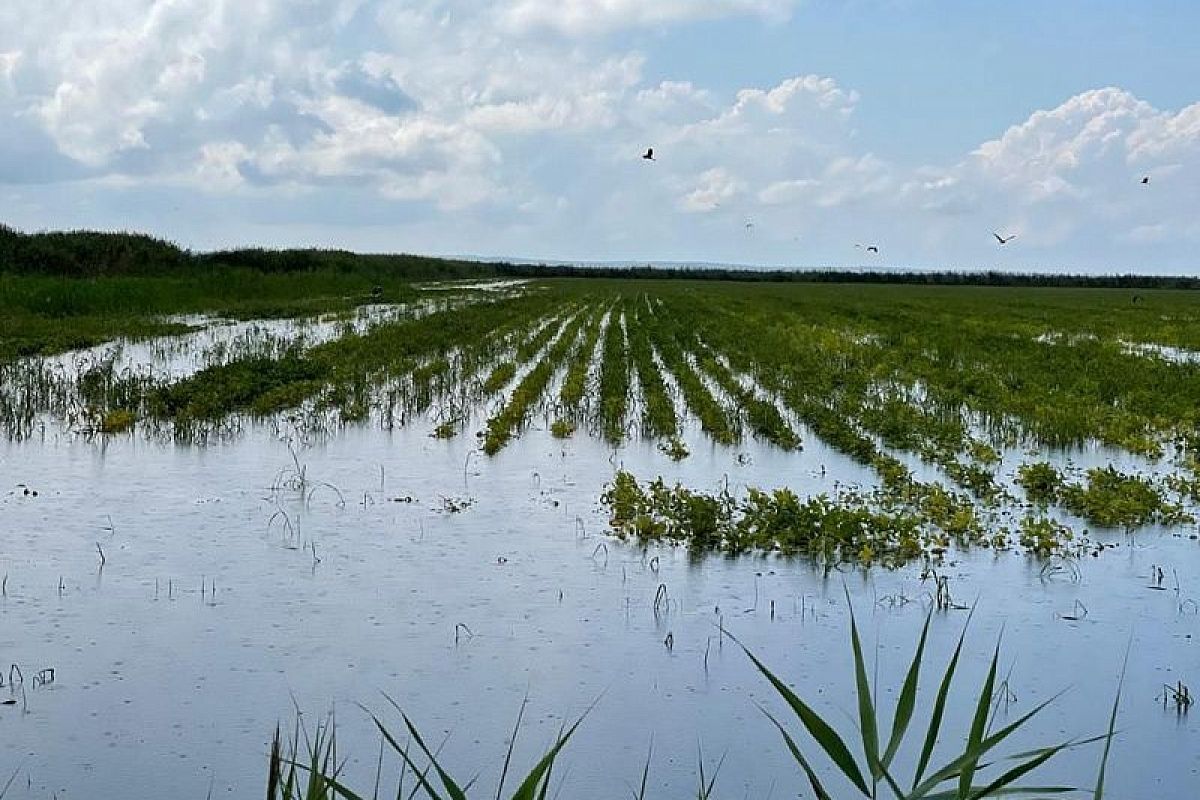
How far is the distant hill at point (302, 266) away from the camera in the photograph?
34.0m

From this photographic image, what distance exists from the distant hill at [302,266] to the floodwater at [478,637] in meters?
26.0

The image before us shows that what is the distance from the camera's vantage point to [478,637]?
5.43 m

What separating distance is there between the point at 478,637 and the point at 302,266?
47.2 metres

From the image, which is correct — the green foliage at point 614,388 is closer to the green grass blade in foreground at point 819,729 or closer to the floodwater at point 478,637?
the floodwater at point 478,637

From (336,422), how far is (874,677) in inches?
292

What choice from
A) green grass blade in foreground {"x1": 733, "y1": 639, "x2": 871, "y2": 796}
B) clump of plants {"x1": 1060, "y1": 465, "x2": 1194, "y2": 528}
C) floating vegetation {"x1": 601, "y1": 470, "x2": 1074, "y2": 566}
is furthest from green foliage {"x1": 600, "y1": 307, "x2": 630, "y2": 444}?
green grass blade in foreground {"x1": 733, "y1": 639, "x2": 871, "y2": 796}

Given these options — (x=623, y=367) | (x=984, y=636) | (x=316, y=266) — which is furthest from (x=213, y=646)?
(x=316, y=266)

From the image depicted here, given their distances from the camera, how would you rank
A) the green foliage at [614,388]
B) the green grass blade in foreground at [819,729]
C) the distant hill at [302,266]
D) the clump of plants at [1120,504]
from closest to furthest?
the green grass blade in foreground at [819,729] → the clump of plants at [1120,504] → the green foliage at [614,388] → the distant hill at [302,266]

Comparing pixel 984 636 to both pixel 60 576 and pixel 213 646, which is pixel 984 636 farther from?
pixel 60 576

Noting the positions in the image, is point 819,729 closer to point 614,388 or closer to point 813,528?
point 813,528

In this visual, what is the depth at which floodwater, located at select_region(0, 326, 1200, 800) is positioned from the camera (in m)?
4.25

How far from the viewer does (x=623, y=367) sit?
55.7 feet

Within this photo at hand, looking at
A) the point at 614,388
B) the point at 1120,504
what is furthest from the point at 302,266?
the point at 1120,504

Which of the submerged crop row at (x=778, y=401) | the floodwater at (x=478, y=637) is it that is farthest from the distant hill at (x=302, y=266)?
the floodwater at (x=478, y=637)
